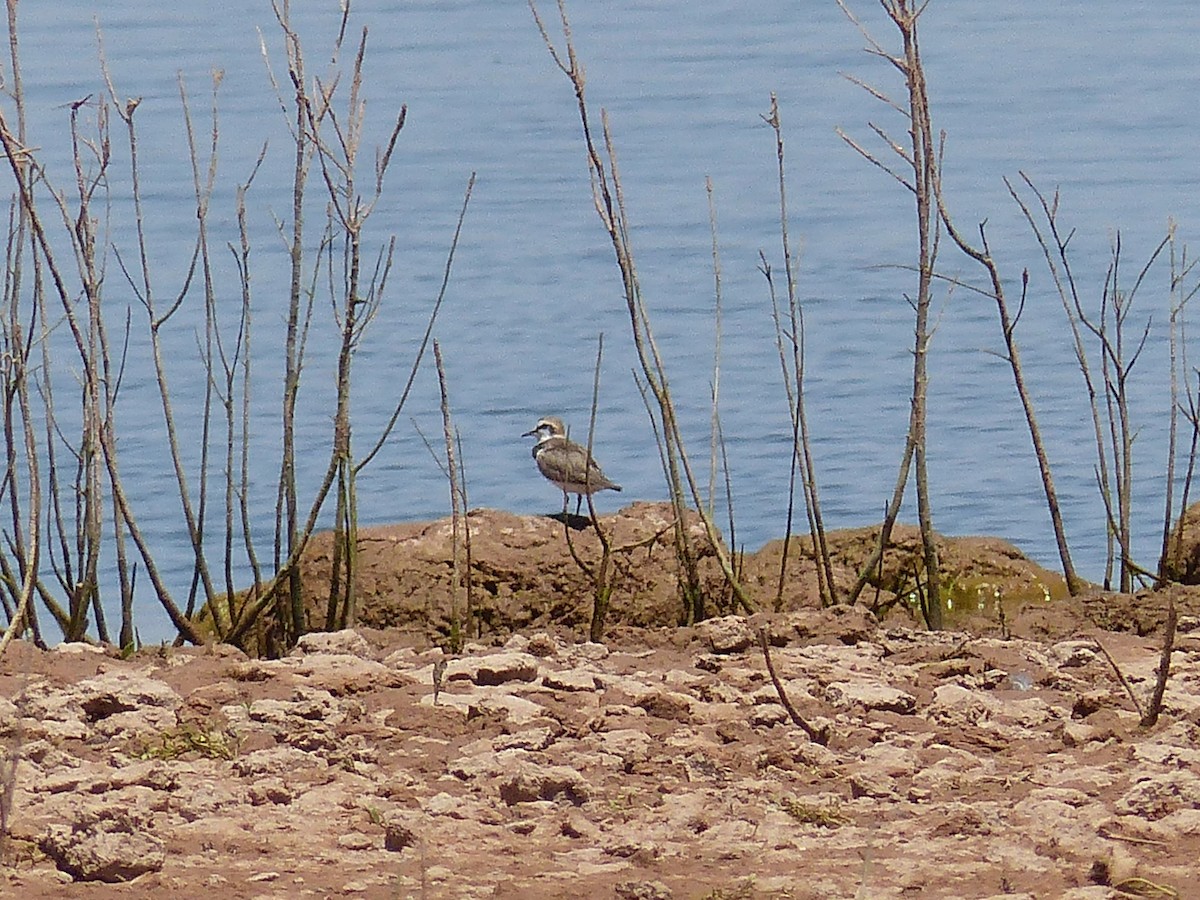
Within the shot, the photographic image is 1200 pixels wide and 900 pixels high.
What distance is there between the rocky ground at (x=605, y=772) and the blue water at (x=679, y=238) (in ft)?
5.53

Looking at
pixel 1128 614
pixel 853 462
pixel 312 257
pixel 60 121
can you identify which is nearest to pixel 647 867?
pixel 1128 614

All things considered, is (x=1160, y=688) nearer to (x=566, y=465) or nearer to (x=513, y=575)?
(x=513, y=575)

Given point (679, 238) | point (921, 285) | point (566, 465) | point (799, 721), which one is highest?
point (679, 238)

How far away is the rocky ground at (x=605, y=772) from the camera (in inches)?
147

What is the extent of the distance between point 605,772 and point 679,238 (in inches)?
453

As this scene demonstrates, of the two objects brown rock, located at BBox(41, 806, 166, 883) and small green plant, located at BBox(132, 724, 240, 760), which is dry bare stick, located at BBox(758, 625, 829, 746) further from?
brown rock, located at BBox(41, 806, 166, 883)

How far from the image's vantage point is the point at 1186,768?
4191 millimetres

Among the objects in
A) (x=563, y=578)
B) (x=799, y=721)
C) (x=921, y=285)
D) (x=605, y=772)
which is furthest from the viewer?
(x=563, y=578)

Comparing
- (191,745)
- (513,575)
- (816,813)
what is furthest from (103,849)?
(513,575)

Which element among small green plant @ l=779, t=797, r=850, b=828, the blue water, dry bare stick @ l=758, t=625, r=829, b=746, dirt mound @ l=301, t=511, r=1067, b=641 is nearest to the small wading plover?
the blue water

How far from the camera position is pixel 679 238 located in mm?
15523

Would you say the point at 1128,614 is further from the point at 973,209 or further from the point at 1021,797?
the point at 973,209

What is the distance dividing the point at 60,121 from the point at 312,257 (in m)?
3.91

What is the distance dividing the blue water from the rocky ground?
169 centimetres
